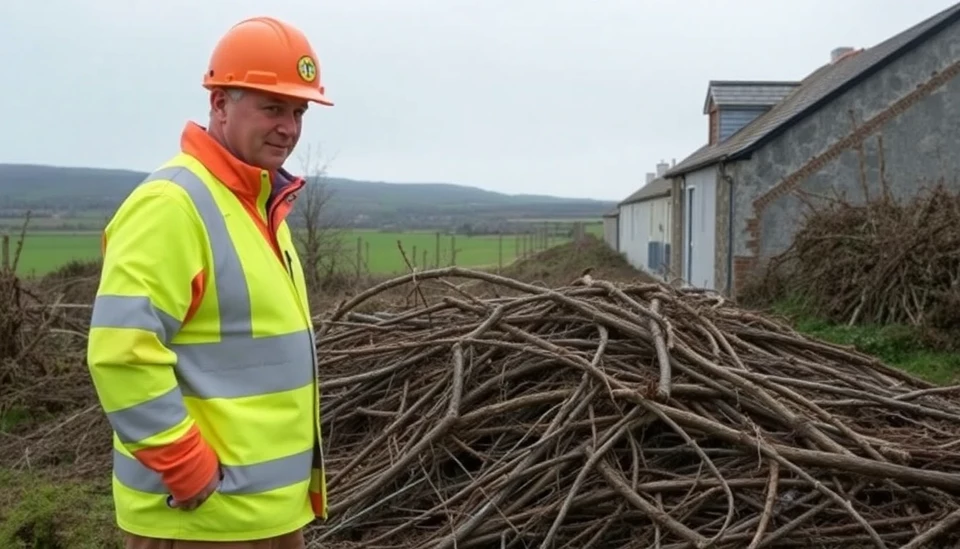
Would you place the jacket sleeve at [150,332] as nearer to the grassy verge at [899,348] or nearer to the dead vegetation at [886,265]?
the grassy verge at [899,348]

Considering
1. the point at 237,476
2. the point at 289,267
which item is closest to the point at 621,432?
the point at 289,267

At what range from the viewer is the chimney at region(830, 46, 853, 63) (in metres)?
23.7

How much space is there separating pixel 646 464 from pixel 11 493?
4598 mm

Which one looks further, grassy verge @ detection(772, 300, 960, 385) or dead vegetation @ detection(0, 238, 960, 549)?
grassy verge @ detection(772, 300, 960, 385)

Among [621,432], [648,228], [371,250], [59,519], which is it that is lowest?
[59,519]

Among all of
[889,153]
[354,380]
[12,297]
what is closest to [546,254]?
[889,153]

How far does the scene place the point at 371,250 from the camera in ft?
150

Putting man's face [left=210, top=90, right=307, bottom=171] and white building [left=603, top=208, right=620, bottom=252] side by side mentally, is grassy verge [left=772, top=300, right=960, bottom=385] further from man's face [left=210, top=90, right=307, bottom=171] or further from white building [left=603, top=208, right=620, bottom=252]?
white building [left=603, top=208, right=620, bottom=252]

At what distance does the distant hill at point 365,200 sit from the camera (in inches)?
2393

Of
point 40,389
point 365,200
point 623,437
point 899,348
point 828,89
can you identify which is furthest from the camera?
point 365,200

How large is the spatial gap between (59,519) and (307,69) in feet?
13.3

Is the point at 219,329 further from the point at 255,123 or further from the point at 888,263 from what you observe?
the point at 888,263

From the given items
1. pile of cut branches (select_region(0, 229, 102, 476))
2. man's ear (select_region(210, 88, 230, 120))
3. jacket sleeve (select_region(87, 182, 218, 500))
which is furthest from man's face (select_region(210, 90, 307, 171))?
pile of cut branches (select_region(0, 229, 102, 476))

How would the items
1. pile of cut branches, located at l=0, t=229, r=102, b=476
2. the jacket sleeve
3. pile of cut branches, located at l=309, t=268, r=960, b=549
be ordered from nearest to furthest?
the jacket sleeve → pile of cut branches, located at l=309, t=268, r=960, b=549 → pile of cut branches, located at l=0, t=229, r=102, b=476
